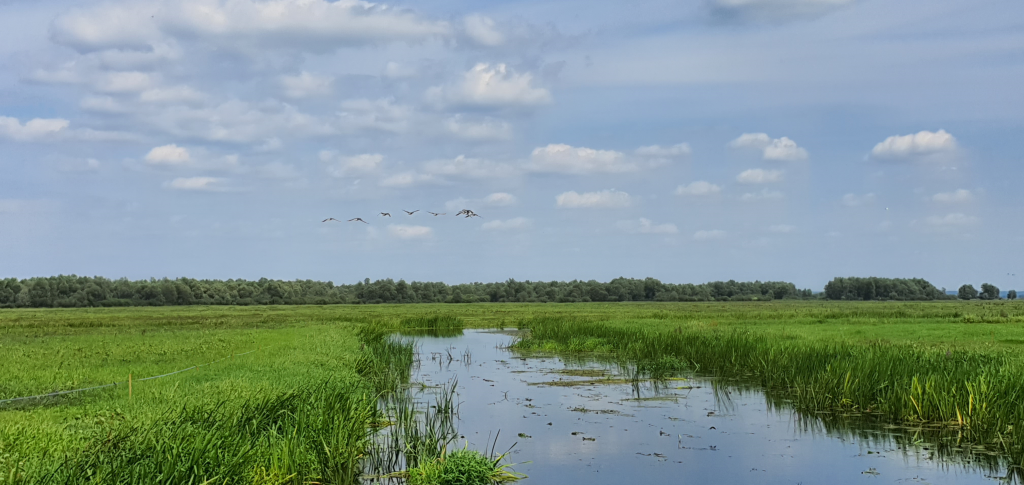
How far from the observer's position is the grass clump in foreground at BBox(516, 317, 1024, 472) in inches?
570

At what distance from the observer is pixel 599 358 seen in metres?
32.2

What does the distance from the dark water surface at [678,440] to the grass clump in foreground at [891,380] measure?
1.00 metres

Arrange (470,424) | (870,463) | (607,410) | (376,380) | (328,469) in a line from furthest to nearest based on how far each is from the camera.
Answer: (376,380) → (607,410) → (470,424) → (870,463) → (328,469)

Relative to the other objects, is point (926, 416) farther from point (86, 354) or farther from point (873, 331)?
point (86, 354)

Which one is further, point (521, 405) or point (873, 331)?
point (873, 331)

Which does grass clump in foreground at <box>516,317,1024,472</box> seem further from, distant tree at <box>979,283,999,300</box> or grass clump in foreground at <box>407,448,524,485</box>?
distant tree at <box>979,283,999,300</box>

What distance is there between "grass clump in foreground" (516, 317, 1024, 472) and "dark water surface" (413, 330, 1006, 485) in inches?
39.4

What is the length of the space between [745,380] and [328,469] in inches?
640

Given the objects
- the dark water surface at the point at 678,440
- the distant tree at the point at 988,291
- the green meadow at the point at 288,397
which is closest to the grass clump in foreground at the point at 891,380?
the green meadow at the point at 288,397

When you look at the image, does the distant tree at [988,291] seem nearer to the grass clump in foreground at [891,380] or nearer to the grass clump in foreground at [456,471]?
the grass clump in foreground at [891,380]

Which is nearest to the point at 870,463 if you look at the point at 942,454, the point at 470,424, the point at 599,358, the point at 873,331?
the point at 942,454

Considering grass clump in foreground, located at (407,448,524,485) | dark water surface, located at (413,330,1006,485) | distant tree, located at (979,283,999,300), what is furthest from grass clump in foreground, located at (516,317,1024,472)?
distant tree, located at (979,283,999,300)

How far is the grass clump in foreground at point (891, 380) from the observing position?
14.5 m

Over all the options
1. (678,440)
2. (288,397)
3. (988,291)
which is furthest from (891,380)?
(988,291)
